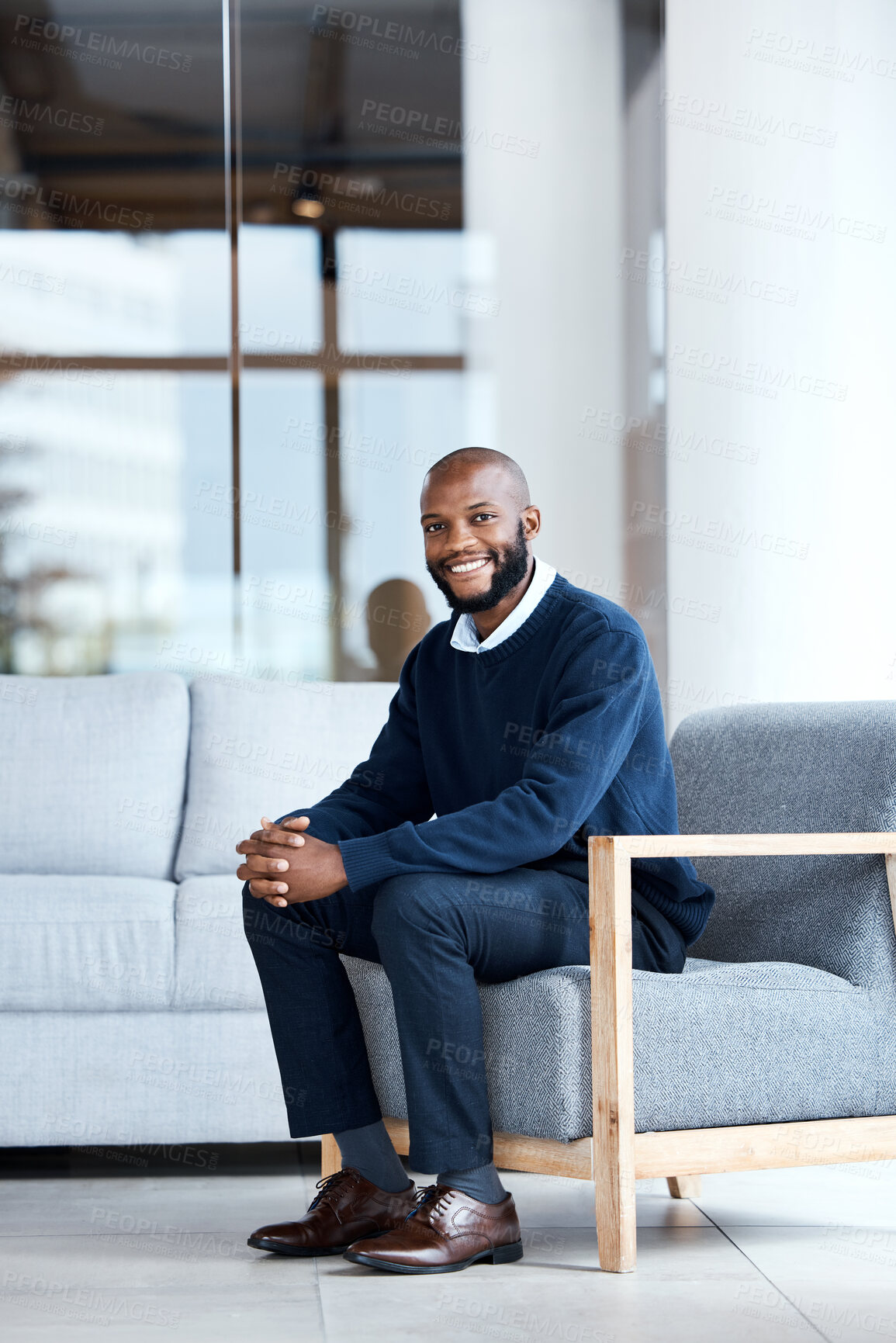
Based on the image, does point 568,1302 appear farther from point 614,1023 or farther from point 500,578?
point 500,578

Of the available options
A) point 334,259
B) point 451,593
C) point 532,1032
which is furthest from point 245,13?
point 532,1032

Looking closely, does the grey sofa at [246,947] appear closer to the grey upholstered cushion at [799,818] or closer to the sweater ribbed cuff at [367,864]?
the grey upholstered cushion at [799,818]

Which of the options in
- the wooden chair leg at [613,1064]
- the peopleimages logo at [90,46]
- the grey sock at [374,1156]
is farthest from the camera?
the peopleimages logo at [90,46]

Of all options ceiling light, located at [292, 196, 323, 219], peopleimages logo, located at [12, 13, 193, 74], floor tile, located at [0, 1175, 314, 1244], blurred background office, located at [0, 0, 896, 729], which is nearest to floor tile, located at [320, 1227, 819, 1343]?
floor tile, located at [0, 1175, 314, 1244]

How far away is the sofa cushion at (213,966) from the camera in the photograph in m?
2.47

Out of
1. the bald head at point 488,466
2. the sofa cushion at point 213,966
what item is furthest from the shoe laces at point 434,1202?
the bald head at point 488,466

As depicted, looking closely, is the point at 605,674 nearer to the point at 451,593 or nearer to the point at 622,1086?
the point at 451,593

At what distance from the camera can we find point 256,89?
13.8 ft

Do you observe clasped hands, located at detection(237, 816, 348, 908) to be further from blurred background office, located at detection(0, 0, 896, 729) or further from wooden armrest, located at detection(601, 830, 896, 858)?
blurred background office, located at detection(0, 0, 896, 729)

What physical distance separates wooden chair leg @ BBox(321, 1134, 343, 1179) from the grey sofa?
215 mm

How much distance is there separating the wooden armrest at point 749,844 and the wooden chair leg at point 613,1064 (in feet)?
0.09

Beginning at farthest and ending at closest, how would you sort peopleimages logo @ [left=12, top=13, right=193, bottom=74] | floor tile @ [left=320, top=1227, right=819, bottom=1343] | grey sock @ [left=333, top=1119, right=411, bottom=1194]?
peopleimages logo @ [left=12, top=13, right=193, bottom=74] → grey sock @ [left=333, top=1119, right=411, bottom=1194] → floor tile @ [left=320, top=1227, right=819, bottom=1343]

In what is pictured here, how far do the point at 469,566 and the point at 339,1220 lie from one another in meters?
0.93

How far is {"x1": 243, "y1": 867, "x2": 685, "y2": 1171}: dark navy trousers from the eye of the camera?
69.4 inches
